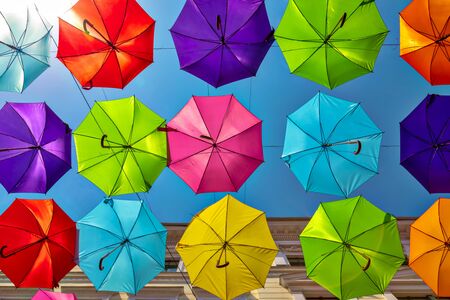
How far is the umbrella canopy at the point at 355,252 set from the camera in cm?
1000

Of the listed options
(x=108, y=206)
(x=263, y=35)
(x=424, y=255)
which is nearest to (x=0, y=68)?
(x=108, y=206)

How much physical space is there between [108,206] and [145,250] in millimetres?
1413

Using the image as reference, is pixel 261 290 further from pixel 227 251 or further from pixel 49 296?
pixel 49 296

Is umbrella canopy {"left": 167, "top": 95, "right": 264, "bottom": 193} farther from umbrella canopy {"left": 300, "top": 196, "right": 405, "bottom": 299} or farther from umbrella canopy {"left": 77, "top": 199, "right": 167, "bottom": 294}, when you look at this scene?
umbrella canopy {"left": 300, "top": 196, "right": 405, "bottom": 299}

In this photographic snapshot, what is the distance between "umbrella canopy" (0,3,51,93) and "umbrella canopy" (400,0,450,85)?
28.4 ft

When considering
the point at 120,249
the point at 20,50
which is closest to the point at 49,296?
the point at 120,249

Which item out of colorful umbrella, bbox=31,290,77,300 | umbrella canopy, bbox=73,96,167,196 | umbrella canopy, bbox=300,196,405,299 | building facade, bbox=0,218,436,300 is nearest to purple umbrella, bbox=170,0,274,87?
umbrella canopy, bbox=73,96,167,196

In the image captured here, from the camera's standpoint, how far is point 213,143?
34.3 ft

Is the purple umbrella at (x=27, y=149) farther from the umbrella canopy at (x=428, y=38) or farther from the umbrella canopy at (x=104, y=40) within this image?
the umbrella canopy at (x=428, y=38)

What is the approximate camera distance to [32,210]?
10805 millimetres

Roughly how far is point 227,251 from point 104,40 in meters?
5.58

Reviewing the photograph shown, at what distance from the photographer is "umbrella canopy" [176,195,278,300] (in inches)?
397

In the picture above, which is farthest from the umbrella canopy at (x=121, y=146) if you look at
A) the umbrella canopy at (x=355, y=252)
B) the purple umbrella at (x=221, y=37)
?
the umbrella canopy at (x=355, y=252)

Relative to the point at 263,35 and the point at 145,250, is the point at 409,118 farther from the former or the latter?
the point at 145,250
